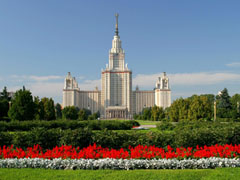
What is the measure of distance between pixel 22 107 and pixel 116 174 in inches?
1026

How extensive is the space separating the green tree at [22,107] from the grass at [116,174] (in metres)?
24.4

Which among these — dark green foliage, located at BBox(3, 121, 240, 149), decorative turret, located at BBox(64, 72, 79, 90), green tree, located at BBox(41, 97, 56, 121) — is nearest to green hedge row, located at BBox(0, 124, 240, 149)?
dark green foliage, located at BBox(3, 121, 240, 149)

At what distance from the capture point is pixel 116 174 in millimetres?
7086

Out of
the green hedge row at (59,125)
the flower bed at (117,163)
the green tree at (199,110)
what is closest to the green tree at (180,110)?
the green tree at (199,110)

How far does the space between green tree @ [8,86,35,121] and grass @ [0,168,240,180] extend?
24.4m

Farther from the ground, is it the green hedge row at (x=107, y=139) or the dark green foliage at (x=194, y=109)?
the dark green foliage at (x=194, y=109)

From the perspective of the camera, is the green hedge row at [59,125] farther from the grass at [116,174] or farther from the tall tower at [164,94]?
the tall tower at [164,94]

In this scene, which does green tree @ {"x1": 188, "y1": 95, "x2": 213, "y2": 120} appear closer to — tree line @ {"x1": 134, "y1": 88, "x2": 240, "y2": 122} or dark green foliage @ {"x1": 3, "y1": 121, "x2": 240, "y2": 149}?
tree line @ {"x1": 134, "y1": 88, "x2": 240, "y2": 122}

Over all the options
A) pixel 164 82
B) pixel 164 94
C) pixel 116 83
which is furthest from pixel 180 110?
pixel 116 83

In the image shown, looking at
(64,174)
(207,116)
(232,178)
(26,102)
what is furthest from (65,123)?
(207,116)

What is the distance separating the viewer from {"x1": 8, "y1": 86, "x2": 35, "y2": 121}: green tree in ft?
99.9

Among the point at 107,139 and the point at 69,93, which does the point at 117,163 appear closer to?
the point at 107,139

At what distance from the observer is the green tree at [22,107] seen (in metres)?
30.4

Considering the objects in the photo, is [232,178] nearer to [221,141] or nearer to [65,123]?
[221,141]
